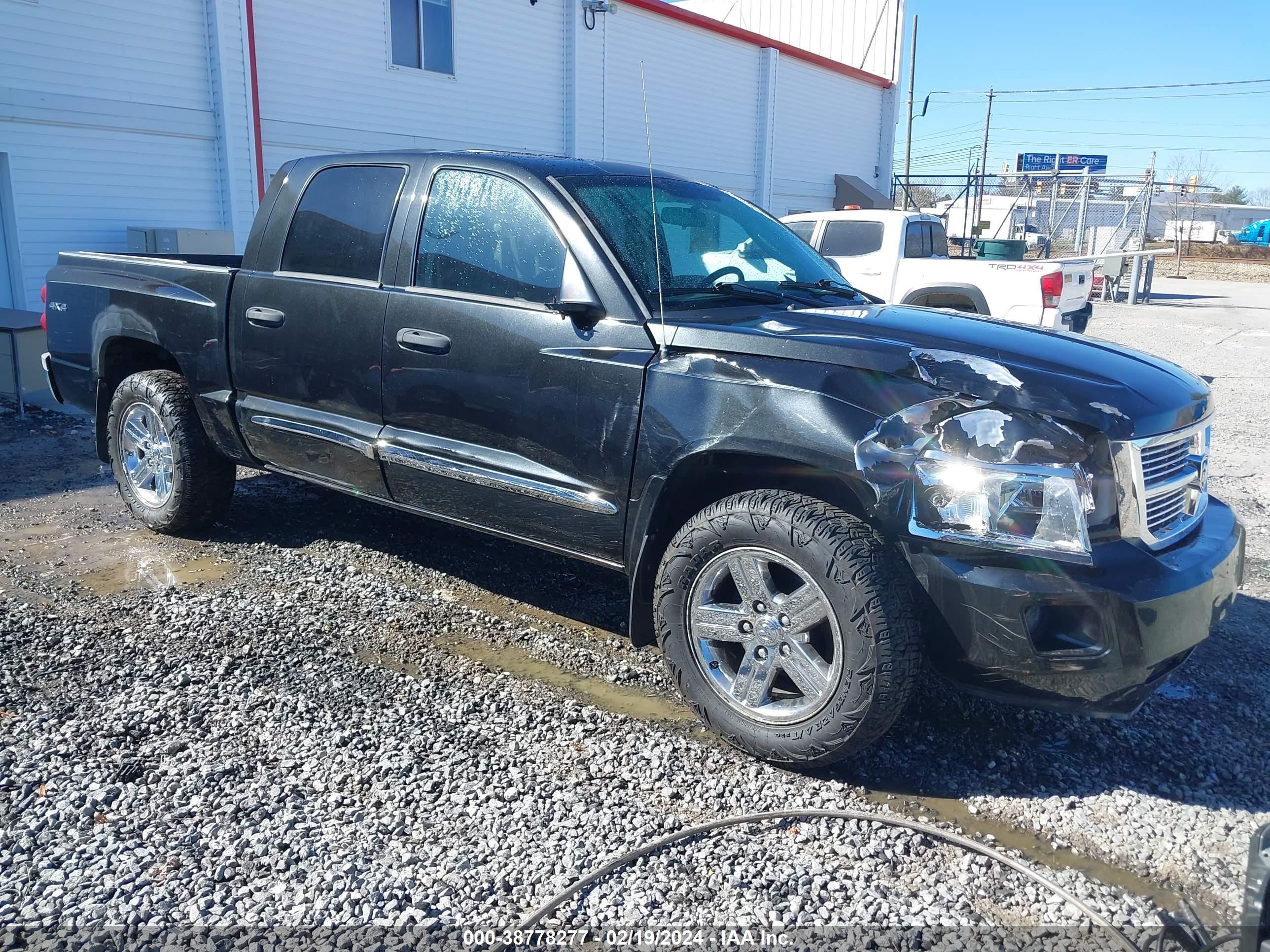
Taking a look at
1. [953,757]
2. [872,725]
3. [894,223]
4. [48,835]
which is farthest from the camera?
[894,223]

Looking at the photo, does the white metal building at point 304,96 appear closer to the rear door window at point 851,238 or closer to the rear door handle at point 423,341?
the rear door window at point 851,238

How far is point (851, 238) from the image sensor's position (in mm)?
11383

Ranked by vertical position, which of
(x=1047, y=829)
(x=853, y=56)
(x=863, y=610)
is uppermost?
(x=853, y=56)

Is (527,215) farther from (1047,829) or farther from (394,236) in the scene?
(1047,829)

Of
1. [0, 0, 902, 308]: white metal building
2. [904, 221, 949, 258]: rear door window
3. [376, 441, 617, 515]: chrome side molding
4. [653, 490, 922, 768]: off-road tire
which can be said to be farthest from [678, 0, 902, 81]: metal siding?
[653, 490, 922, 768]: off-road tire

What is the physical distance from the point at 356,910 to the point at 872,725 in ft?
4.96

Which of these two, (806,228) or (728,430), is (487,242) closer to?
(728,430)

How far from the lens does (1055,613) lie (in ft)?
9.50

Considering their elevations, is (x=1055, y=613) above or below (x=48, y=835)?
above

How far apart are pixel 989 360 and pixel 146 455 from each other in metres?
4.34

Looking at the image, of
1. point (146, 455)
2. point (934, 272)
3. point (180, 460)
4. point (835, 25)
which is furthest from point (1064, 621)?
point (835, 25)

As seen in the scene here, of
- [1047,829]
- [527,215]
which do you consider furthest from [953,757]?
[527,215]

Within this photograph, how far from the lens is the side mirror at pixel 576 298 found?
361cm

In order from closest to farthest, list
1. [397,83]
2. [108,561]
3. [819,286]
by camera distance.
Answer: [819,286], [108,561], [397,83]
